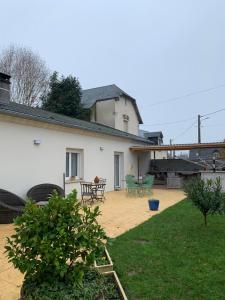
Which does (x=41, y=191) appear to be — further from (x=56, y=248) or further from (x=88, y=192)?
(x=56, y=248)

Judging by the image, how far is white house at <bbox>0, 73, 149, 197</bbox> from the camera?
8.76m

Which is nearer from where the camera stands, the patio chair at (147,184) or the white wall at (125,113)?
the patio chair at (147,184)

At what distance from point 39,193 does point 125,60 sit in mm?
15863

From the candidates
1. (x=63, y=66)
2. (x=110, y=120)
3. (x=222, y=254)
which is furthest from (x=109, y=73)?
(x=222, y=254)

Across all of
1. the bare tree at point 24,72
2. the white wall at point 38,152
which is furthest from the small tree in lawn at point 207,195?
the bare tree at point 24,72

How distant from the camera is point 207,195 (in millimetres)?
6160

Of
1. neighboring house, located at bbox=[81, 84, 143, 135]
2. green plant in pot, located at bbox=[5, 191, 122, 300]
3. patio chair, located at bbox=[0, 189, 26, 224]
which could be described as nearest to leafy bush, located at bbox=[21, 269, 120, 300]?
Answer: green plant in pot, located at bbox=[5, 191, 122, 300]

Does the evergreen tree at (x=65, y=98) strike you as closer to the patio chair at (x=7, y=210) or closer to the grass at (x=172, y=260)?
the patio chair at (x=7, y=210)

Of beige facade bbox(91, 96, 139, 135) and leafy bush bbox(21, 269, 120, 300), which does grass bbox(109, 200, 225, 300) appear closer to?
leafy bush bbox(21, 269, 120, 300)

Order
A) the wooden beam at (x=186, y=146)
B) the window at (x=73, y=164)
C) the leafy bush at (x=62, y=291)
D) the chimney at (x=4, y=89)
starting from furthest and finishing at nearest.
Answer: the wooden beam at (x=186, y=146), the window at (x=73, y=164), the chimney at (x=4, y=89), the leafy bush at (x=62, y=291)

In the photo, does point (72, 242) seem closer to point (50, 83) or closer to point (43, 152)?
point (43, 152)

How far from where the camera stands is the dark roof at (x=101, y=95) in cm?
2209

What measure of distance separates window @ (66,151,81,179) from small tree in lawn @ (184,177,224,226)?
6.50 meters

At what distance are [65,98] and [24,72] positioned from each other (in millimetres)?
4100
